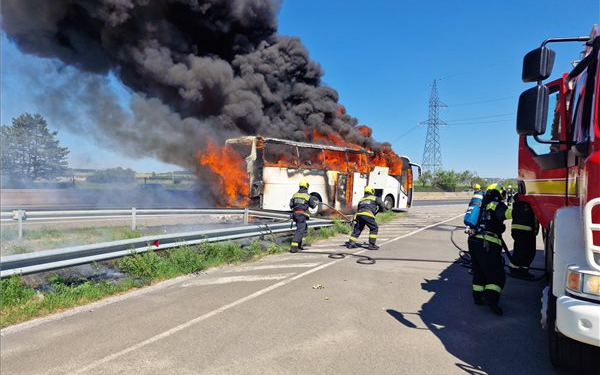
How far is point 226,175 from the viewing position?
1372cm

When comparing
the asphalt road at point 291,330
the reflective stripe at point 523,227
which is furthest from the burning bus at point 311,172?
the reflective stripe at point 523,227

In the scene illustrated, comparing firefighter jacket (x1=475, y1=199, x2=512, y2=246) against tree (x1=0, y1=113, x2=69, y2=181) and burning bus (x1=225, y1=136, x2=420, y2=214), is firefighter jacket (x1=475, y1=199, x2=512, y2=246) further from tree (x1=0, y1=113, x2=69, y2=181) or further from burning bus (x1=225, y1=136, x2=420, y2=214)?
tree (x1=0, y1=113, x2=69, y2=181)

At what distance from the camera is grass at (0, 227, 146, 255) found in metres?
7.47

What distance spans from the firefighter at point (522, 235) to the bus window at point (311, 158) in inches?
336

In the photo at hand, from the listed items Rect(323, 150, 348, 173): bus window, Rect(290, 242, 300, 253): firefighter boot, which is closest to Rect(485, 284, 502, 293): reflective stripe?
Rect(290, 242, 300, 253): firefighter boot

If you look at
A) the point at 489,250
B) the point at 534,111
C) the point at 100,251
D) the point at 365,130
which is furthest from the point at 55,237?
the point at 365,130

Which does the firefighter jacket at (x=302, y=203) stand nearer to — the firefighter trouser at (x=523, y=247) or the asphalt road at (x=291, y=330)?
the asphalt road at (x=291, y=330)

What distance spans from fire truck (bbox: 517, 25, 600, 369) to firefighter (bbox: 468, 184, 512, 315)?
55cm

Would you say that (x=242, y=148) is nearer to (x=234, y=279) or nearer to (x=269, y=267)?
(x=269, y=267)

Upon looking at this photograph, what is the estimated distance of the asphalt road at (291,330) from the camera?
3.28 metres

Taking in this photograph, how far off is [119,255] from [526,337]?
5091mm

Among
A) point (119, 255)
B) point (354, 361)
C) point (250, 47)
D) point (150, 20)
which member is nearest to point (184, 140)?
point (150, 20)

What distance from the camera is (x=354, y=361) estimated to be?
3.33 metres

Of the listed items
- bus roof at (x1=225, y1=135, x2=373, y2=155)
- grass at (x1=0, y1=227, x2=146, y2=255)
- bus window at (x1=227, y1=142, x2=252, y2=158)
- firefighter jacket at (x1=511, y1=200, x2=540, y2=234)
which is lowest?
grass at (x1=0, y1=227, x2=146, y2=255)
